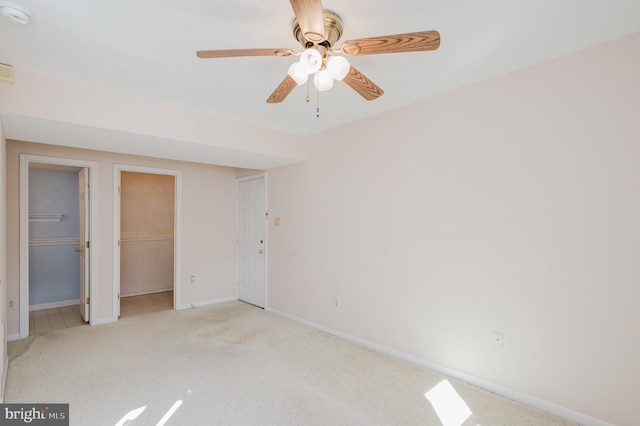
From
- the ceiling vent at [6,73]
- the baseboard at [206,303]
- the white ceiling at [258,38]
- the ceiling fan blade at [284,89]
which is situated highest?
the white ceiling at [258,38]

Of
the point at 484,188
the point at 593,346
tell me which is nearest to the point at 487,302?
the point at 593,346

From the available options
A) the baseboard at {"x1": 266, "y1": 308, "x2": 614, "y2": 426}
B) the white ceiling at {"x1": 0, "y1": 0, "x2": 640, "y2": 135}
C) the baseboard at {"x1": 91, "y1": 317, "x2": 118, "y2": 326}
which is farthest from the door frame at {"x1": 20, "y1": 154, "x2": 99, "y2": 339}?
Result: the baseboard at {"x1": 266, "y1": 308, "x2": 614, "y2": 426}

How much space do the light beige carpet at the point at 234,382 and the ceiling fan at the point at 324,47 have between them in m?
2.18

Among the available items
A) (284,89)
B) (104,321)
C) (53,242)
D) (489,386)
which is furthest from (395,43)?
(53,242)

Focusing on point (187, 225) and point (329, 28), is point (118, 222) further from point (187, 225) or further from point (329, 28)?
point (329, 28)

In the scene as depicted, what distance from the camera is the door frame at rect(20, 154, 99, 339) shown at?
3.61 metres

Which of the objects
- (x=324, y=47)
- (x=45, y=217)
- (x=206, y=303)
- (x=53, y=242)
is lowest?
(x=206, y=303)

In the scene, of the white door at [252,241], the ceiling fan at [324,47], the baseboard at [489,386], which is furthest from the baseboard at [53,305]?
the ceiling fan at [324,47]

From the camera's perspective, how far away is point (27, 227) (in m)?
3.66

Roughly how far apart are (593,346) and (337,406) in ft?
5.71

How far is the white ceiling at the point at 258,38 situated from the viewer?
1.65 m

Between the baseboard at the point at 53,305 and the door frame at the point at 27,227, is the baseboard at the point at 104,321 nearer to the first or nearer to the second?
the door frame at the point at 27,227

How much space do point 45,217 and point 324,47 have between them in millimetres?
5441

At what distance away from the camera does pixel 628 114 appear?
1.94m
